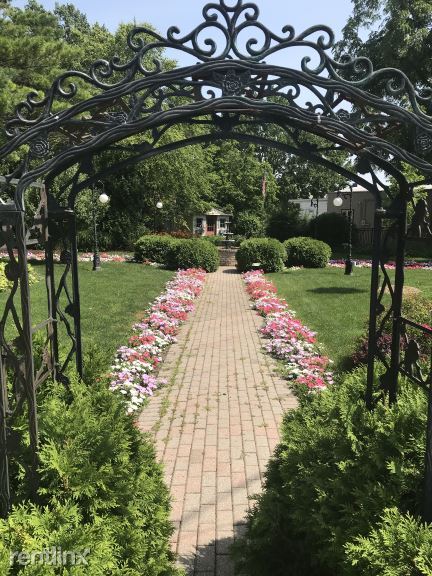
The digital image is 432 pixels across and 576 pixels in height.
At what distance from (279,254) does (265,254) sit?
0.58 metres

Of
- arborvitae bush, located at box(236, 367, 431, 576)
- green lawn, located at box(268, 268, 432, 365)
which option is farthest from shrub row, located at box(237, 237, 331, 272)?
arborvitae bush, located at box(236, 367, 431, 576)

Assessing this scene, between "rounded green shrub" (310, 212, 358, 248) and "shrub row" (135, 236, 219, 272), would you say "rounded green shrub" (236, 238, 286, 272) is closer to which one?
"shrub row" (135, 236, 219, 272)

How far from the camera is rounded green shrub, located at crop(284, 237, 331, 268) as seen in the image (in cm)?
2064

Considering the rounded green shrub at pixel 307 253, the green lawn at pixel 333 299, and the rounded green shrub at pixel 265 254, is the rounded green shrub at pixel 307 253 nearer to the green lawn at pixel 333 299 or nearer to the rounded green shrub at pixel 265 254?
the green lawn at pixel 333 299

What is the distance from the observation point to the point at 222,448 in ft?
16.1

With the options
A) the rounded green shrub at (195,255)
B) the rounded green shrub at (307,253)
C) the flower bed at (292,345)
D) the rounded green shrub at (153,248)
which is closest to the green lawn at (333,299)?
the flower bed at (292,345)

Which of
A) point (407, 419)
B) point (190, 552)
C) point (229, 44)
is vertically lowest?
point (190, 552)

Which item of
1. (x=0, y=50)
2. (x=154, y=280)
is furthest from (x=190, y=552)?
(x=154, y=280)

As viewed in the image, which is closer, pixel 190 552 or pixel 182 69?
pixel 182 69

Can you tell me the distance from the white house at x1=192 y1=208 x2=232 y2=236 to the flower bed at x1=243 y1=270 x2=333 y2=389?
25604 mm

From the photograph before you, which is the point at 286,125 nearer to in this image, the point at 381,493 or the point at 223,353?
the point at 381,493

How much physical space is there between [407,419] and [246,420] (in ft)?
10.1

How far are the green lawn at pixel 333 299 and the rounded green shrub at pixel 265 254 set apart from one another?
0.70 metres

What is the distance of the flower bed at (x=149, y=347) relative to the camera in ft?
20.7
